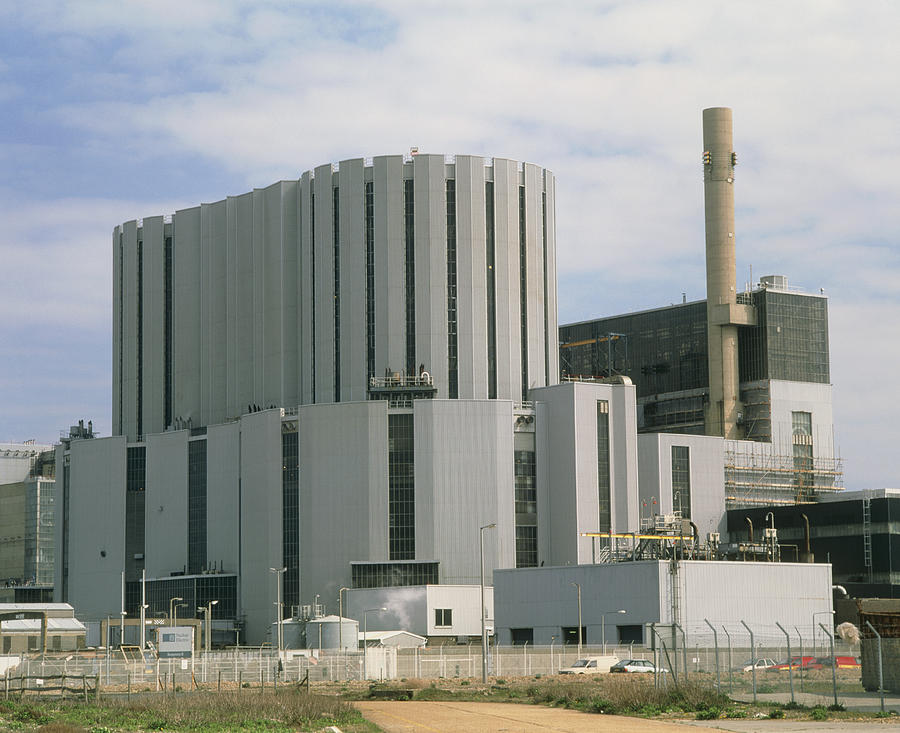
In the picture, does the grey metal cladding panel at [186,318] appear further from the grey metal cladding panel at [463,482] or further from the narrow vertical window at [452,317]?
the grey metal cladding panel at [463,482]

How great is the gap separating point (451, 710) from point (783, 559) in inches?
3705

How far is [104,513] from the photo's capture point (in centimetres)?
15775

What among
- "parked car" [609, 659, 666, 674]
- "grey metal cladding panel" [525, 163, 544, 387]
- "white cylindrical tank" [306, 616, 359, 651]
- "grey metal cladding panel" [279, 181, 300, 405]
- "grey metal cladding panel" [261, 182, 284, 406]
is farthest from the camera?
"grey metal cladding panel" [261, 182, 284, 406]

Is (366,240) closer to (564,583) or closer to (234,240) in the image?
(234,240)

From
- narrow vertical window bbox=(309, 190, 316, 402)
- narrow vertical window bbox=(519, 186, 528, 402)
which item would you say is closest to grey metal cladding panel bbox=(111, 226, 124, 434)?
narrow vertical window bbox=(309, 190, 316, 402)

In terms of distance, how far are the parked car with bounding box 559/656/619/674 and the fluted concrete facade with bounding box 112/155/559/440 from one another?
5249cm

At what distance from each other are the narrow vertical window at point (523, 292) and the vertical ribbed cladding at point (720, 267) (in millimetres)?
23417

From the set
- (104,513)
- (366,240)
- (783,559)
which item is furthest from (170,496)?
(783,559)

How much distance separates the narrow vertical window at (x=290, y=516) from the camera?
5394 inches

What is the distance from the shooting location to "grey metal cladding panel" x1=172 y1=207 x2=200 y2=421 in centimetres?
16262

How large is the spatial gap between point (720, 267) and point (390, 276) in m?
39.6

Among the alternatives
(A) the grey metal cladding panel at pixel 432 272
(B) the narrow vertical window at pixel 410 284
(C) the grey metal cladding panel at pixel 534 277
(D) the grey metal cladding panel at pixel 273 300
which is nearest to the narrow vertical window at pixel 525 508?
(A) the grey metal cladding panel at pixel 432 272

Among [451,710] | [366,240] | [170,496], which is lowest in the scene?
[451,710]

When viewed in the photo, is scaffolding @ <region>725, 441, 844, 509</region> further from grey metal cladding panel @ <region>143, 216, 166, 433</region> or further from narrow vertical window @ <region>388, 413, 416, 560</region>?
grey metal cladding panel @ <region>143, 216, 166, 433</region>
